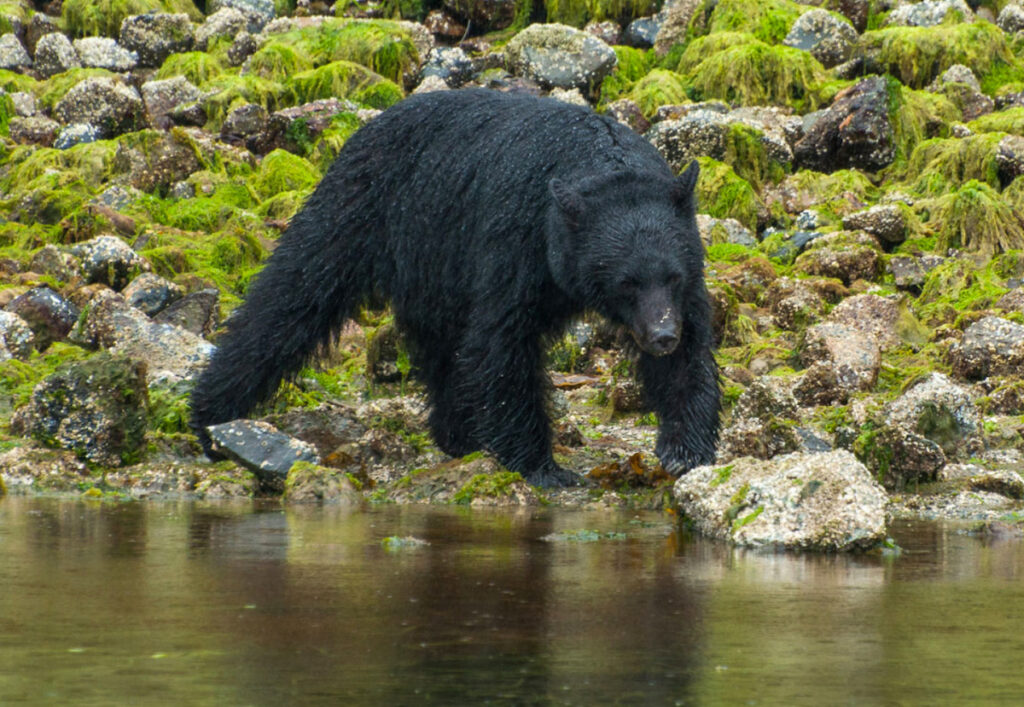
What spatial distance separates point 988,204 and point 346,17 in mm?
11095

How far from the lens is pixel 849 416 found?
9.79 m

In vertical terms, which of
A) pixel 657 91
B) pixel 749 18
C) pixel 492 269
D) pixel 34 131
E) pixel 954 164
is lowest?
pixel 492 269

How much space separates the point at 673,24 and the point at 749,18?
1052 mm

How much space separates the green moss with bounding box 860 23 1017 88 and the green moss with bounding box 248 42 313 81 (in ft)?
23.1

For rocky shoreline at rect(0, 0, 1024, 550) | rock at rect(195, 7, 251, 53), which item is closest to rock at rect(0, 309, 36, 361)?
rocky shoreline at rect(0, 0, 1024, 550)

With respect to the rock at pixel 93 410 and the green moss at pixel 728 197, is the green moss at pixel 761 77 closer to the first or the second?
the green moss at pixel 728 197

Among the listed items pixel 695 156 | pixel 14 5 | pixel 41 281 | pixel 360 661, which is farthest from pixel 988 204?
pixel 14 5

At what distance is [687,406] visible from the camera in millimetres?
8680

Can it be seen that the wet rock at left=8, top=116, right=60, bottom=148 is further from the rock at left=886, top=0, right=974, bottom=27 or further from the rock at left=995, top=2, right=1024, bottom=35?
the rock at left=995, top=2, right=1024, bottom=35

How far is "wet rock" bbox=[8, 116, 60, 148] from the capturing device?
61.4ft

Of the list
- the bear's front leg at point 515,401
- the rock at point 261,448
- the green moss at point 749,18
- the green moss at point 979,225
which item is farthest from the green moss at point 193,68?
the bear's front leg at point 515,401

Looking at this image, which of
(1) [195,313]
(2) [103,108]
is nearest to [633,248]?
(1) [195,313]

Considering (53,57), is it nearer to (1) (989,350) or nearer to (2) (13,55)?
(2) (13,55)

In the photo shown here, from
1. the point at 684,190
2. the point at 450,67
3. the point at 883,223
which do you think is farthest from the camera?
the point at 450,67
